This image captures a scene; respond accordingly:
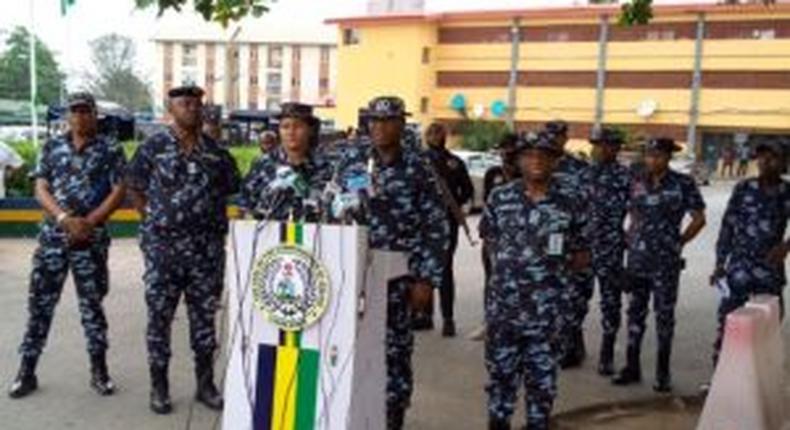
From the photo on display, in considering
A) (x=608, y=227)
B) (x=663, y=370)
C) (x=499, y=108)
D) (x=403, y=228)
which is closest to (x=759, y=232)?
(x=608, y=227)

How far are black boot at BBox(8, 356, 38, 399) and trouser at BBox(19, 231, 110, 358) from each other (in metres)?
0.04

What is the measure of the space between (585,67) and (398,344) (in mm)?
51250

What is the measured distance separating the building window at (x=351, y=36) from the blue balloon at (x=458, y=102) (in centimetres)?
707

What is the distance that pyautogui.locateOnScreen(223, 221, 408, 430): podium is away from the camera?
3.93 m

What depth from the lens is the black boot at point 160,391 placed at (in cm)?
575

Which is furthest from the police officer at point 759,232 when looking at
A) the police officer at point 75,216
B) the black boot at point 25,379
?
the black boot at point 25,379

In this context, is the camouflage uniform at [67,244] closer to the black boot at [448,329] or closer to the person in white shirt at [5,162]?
the black boot at [448,329]

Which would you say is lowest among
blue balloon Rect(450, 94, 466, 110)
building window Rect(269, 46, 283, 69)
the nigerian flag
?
blue balloon Rect(450, 94, 466, 110)

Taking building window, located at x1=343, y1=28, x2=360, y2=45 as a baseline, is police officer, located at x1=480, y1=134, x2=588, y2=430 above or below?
below

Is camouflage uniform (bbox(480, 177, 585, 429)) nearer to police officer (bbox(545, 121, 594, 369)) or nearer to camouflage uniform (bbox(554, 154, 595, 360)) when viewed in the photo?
camouflage uniform (bbox(554, 154, 595, 360))

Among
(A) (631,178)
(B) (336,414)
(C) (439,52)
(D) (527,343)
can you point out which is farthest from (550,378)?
(C) (439,52)

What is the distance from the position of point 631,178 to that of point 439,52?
54066 mm

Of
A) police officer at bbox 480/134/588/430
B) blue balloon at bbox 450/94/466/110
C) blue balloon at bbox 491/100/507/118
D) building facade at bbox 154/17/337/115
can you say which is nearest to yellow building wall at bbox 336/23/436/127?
blue balloon at bbox 450/94/466/110

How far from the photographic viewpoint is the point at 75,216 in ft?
19.0
